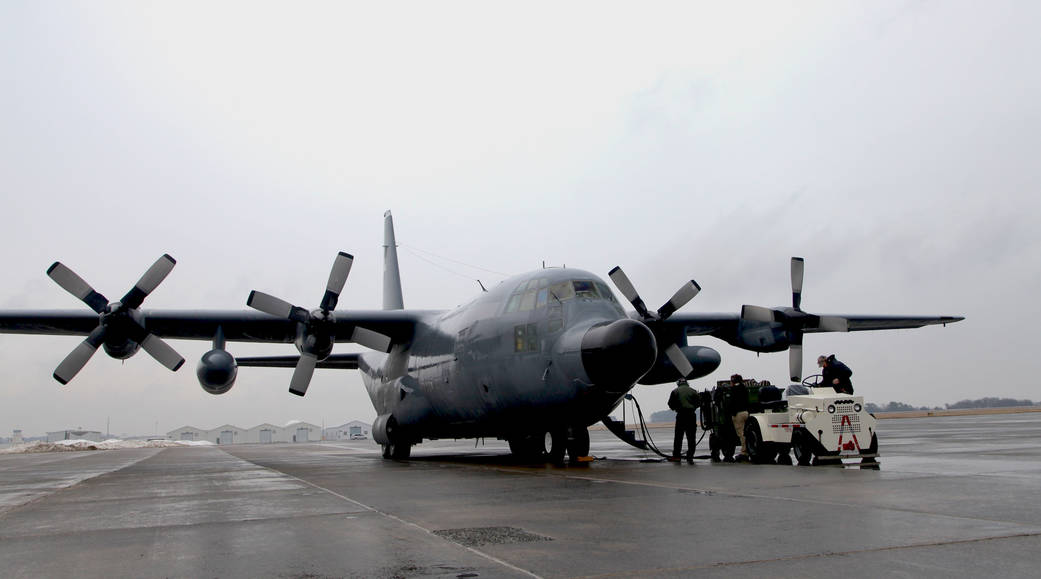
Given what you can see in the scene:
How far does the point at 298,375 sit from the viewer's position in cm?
2055

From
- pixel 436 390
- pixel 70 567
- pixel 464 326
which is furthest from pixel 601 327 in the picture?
pixel 70 567

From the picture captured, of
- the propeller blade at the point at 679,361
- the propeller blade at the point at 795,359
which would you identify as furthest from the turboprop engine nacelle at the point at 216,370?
the propeller blade at the point at 795,359

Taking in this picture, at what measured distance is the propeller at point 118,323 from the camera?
20.8 meters

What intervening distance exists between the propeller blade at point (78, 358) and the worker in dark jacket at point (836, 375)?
18186 mm

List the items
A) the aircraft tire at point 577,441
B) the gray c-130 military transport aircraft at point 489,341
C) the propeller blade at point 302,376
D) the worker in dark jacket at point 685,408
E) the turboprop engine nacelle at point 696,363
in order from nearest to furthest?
the gray c-130 military transport aircraft at point 489,341, the aircraft tire at point 577,441, the worker in dark jacket at point 685,408, the propeller blade at point 302,376, the turboprop engine nacelle at point 696,363

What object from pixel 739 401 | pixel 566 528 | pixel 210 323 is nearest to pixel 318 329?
pixel 210 323

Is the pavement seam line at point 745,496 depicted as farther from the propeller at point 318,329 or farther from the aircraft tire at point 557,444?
the propeller at point 318,329

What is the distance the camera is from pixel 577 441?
54.3 feet

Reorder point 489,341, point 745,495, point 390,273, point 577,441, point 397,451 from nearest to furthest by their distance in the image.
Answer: point 745,495
point 577,441
point 489,341
point 397,451
point 390,273

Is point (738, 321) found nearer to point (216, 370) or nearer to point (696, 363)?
point (696, 363)

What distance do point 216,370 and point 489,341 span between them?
8.30m

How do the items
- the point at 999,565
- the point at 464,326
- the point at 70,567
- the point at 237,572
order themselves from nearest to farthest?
1. the point at 999,565
2. the point at 237,572
3. the point at 70,567
4. the point at 464,326

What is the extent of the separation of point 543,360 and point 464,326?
13.4 feet

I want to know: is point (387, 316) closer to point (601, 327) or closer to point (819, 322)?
point (601, 327)
